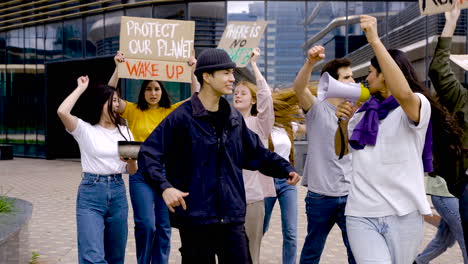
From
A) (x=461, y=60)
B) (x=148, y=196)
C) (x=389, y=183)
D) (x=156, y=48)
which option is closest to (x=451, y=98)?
(x=461, y=60)

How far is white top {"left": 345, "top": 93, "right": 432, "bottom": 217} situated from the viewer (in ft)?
10.5

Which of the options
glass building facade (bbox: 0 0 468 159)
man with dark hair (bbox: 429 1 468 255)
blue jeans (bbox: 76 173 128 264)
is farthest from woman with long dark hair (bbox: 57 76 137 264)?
glass building facade (bbox: 0 0 468 159)

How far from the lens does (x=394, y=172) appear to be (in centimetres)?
320

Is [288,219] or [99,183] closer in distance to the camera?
[99,183]

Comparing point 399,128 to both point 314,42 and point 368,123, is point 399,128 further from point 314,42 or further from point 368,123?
point 314,42

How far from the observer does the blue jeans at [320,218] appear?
4.41m

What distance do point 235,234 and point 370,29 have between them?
1.37 meters

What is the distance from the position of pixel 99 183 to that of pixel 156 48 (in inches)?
81.2

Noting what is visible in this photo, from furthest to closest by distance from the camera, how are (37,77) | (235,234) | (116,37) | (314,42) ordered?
(37,77) → (116,37) → (314,42) → (235,234)

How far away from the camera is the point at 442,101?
378cm

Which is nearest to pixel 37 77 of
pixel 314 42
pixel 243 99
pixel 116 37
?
pixel 116 37

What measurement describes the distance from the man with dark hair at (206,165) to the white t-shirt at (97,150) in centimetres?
115

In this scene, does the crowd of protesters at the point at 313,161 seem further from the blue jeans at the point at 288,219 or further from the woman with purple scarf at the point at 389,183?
the blue jeans at the point at 288,219

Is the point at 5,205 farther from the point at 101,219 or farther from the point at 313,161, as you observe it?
the point at 313,161
